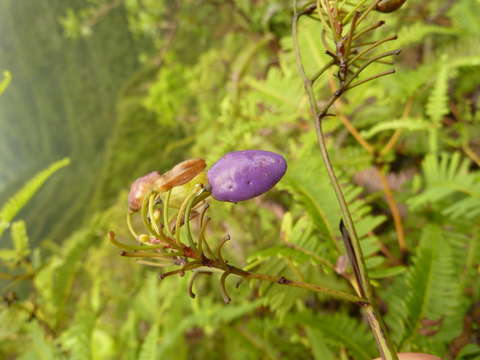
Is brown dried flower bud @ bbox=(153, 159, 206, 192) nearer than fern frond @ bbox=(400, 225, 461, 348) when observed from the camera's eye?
Yes

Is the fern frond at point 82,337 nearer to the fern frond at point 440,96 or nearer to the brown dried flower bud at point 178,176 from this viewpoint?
the brown dried flower bud at point 178,176

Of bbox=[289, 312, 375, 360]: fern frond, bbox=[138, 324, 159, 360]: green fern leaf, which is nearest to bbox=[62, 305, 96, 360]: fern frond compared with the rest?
bbox=[138, 324, 159, 360]: green fern leaf

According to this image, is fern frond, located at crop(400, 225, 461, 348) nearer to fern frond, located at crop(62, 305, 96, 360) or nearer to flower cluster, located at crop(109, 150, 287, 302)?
flower cluster, located at crop(109, 150, 287, 302)

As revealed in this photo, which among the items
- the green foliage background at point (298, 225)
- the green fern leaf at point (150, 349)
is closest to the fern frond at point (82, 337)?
the green foliage background at point (298, 225)

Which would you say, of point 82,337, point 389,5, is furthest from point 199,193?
point 82,337

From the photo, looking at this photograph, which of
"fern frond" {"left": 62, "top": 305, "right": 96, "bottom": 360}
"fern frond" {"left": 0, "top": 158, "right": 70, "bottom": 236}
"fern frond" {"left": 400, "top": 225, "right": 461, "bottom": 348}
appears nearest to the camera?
"fern frond" {"left": 400, "top": 225, "right": 461, "bottom": 348}

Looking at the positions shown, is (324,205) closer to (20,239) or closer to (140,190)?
(140,190)

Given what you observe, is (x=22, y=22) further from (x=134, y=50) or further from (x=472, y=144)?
(x=472, y=144)
